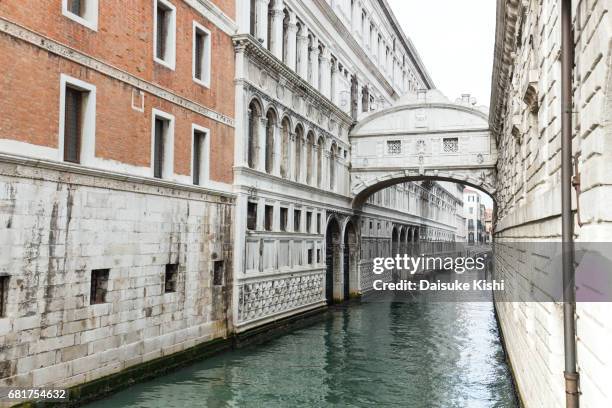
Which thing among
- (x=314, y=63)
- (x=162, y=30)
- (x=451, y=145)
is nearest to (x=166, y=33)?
(x=162, y=30)

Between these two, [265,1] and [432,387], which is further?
[265,1]

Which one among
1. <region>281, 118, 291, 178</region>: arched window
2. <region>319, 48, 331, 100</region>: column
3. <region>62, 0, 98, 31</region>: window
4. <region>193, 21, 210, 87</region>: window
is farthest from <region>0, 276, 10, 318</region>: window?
<region>319, 48, 331, 100</region>: column

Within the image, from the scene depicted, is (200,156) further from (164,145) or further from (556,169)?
(556,169)

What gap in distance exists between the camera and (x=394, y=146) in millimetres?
23953

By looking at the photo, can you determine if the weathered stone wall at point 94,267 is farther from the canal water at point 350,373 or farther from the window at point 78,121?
the canal water at point 350,373

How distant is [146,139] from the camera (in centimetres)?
1148

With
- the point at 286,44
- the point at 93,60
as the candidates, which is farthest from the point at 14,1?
the point at 286,44

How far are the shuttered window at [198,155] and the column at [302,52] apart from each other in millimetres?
6591

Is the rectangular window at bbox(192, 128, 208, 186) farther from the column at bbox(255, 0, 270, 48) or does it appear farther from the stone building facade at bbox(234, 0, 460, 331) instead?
the column at bbox(255, 0, 270, 48)

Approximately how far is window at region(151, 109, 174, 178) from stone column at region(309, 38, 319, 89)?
30.2ft

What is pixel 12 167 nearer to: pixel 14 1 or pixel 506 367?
pixel 14 1

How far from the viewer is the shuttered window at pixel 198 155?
13672 mm

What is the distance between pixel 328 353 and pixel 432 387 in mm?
3519
